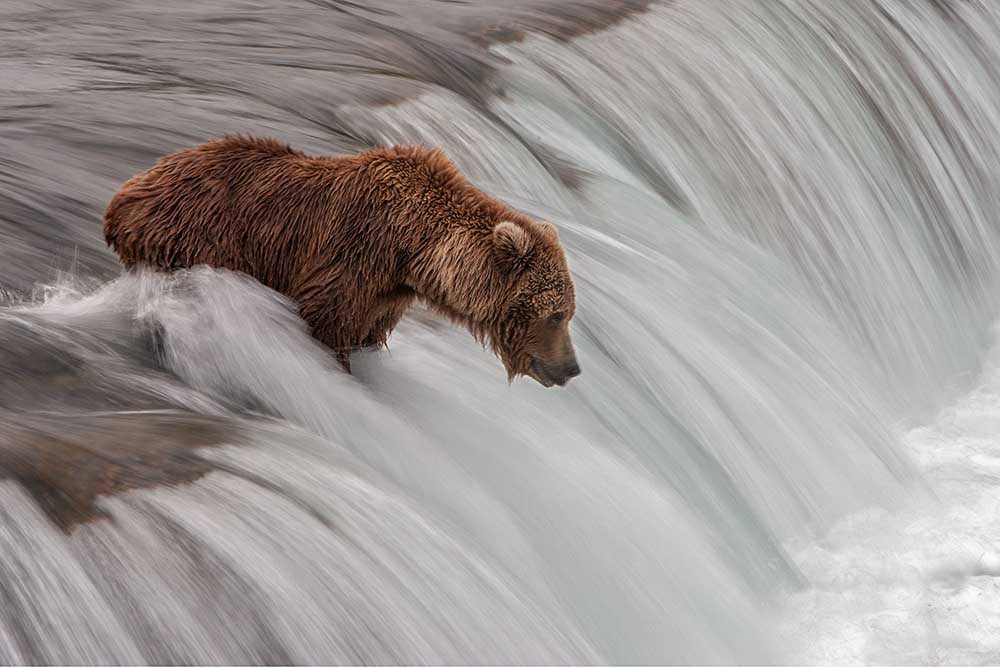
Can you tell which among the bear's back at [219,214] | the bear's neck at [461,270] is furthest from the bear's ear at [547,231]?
the bear's back at [219,214]

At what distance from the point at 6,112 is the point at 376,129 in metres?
1.31

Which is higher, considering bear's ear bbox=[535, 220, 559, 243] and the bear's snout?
bear's ear bbox=[535, 220, 559, 243]

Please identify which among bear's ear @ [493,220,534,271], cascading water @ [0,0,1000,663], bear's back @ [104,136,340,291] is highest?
bear's ear @ [493,220,534,271]

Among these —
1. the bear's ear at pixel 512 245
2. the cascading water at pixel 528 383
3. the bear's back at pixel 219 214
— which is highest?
the bear's ear at pixel 512 245

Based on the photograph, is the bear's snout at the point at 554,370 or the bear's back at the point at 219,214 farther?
the bear's snout at the point at 554,370

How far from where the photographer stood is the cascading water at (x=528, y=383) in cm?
313

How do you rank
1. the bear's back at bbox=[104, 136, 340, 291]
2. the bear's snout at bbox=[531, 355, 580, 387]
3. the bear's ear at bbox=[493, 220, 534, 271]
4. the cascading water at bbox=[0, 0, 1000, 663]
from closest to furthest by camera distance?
the cascading water at bbox=[0, 0, 1000, 663]
the bear's ear at bbox=[493, 220, 534, 271]
the bear's back at bbox=[104, 136, 340, 291]
the bear's snout at bbox=[531, 355, 580, 387]

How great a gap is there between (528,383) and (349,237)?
1027 millimetres

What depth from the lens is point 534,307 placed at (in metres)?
3.73

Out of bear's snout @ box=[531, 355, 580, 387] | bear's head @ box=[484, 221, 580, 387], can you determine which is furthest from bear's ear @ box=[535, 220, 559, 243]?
bear's snout @ box=[531, 355, 580, 387]

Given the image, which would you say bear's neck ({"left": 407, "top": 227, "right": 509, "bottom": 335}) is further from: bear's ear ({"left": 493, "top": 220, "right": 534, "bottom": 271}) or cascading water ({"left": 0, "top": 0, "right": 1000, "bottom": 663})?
cascading water ({"left": 0, "top": 0, "right": 1000, "bottom": 663})

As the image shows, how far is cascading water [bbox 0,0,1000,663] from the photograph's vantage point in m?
3.13

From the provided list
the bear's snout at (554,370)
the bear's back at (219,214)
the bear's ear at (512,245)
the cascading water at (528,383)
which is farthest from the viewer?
the bear's snout at (554,370)

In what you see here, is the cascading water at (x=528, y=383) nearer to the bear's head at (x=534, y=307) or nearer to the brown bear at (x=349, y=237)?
the brown bear at (x=349, y=237)
